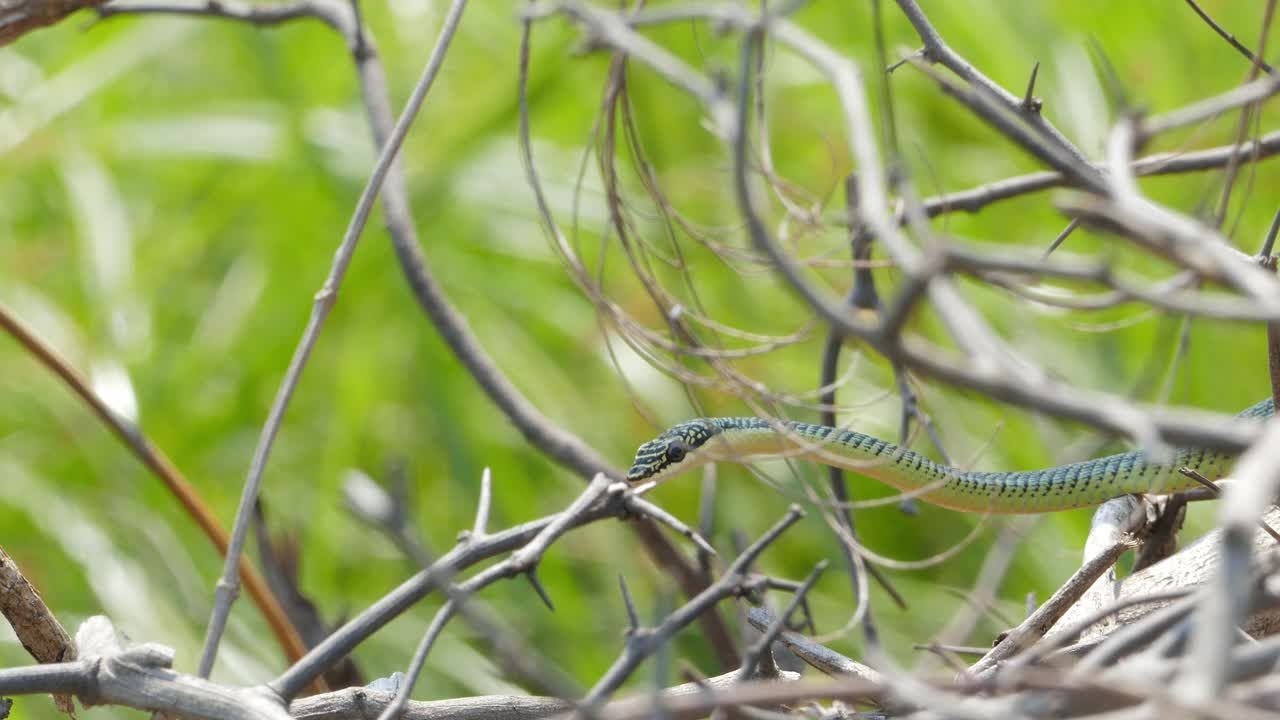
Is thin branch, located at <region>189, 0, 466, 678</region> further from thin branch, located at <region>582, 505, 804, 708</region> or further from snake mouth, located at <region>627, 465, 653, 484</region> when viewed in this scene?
snake mouth, located at <region>627, 465, 653, 484</region>

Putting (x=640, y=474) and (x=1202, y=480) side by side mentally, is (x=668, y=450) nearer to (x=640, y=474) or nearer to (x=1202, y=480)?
(x=640, y=474)

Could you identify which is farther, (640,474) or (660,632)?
(640,474)

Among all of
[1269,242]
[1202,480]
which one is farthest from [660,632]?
[1269,242]

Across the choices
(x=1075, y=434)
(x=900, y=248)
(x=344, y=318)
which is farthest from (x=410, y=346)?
(x=900, y=248)

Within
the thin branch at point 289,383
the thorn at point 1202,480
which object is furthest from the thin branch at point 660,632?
the thorn at point 1202,480

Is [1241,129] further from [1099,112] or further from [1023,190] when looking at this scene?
[1099,112]

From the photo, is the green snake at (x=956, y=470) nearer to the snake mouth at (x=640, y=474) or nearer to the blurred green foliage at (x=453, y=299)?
the snake mouth at (x=640, y=474)
